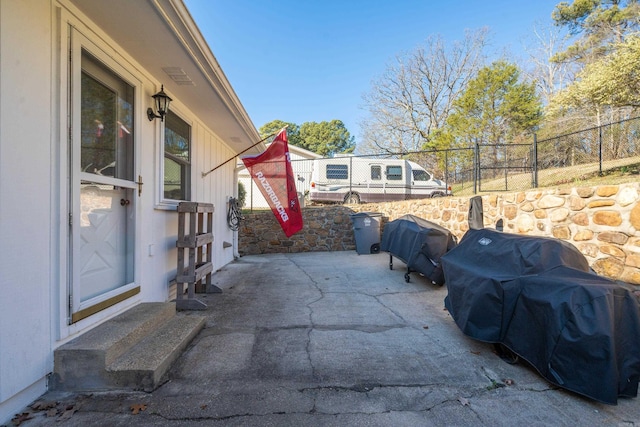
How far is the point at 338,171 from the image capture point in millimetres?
11898

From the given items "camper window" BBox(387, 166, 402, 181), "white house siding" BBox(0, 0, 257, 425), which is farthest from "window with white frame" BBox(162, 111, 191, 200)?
"camper window" BBox(387, 166, 402, 181)

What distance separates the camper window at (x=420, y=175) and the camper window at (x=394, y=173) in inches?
26.2

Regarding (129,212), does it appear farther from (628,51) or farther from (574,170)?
(628,51)

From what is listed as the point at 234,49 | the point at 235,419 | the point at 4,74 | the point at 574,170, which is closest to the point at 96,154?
the point at 4,74

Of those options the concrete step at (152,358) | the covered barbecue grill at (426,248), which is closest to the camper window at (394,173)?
the covered barbecue grill at (426,248)

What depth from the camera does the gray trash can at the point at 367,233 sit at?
869cm

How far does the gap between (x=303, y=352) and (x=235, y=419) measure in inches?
39.3

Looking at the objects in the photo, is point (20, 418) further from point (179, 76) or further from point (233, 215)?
point (233, 215)

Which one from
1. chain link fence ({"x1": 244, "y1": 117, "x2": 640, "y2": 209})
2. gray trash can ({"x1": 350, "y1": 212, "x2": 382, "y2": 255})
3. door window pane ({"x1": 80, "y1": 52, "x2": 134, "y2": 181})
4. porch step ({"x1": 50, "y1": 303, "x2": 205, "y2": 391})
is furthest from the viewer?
gray trash can ({"x1": 350, "y1": 212, "x2": 382, "y2": 255})

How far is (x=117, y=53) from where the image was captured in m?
3.03

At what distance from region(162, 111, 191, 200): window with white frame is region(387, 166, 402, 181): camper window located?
28.1 ft

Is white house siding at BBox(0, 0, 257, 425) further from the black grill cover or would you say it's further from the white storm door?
the black grill cover

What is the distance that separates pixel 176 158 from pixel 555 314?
4.83 metres

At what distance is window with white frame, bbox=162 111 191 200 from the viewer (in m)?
4.29
